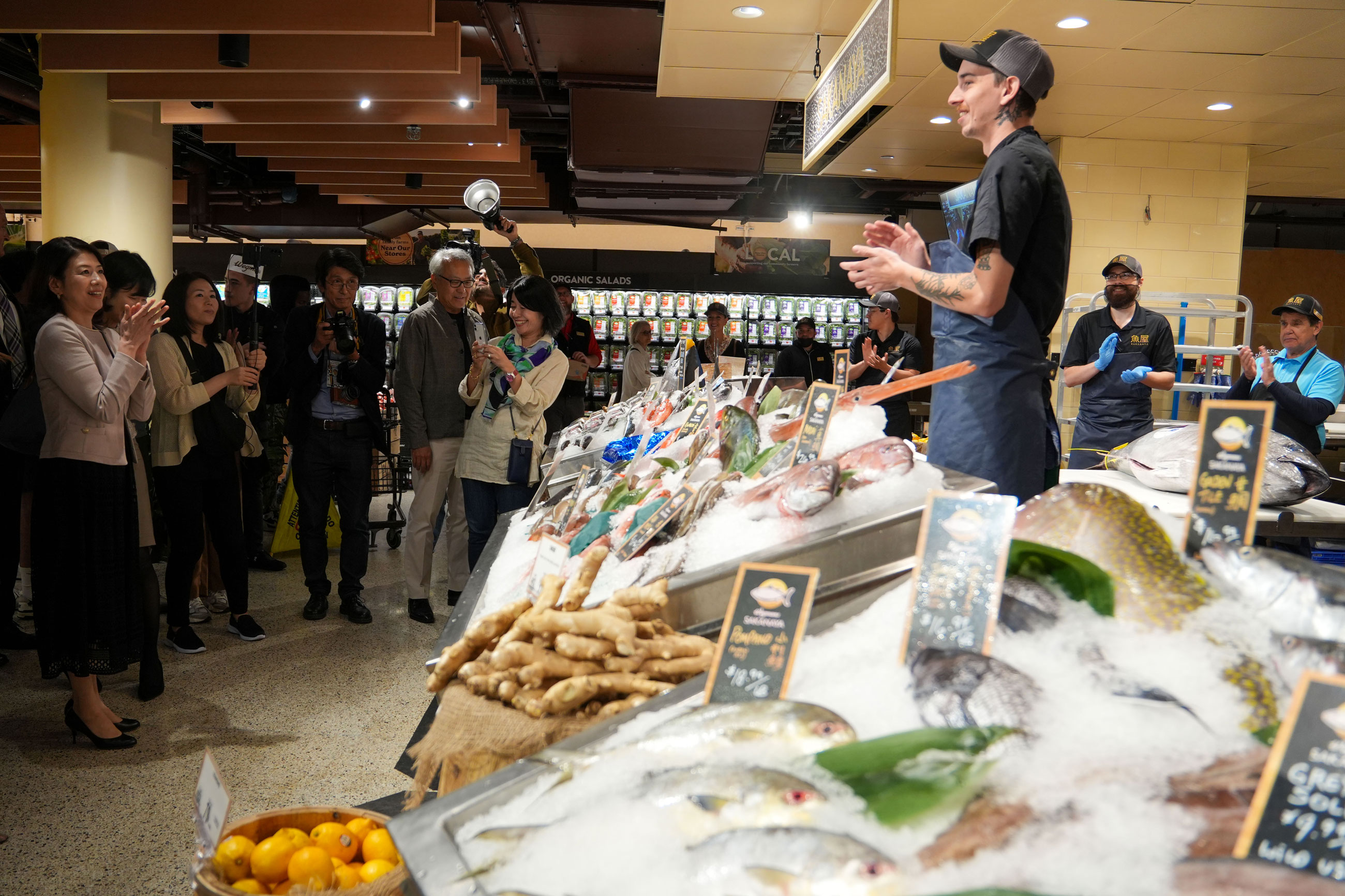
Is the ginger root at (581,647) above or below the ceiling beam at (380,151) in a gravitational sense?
below

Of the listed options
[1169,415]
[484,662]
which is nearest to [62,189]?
[484,662]

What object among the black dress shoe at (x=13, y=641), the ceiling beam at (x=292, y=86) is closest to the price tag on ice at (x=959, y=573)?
the black dress shoe at (x=13, y=641)

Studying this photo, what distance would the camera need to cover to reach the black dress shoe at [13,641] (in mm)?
4160

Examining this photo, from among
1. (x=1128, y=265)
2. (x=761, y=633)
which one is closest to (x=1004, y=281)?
(x=761, y=633)

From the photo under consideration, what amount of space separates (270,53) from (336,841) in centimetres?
528

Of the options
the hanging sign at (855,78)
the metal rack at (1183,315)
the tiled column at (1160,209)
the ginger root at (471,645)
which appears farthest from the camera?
the tiled column at (1160,209)

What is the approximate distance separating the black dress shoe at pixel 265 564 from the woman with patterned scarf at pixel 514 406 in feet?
7.08

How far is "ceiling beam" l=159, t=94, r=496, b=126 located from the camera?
6.91 meters

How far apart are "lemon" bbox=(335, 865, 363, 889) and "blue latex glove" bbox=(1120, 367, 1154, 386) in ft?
15.4

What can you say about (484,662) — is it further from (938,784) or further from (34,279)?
(34,279)

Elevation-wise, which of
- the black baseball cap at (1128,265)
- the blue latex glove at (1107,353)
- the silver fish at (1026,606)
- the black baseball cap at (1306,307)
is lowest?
the silver fish at (1026,606)

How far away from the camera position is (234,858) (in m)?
1.63

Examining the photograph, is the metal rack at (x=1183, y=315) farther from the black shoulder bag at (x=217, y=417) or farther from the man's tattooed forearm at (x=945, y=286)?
the black shoulder bag at (x=217, y=417)

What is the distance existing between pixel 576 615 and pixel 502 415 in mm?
2963
